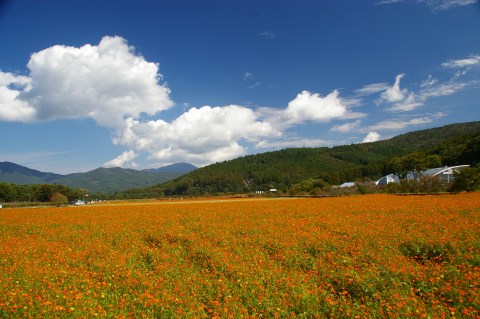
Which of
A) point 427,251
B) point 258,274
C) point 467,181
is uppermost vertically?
point 467,181

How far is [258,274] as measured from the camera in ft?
32.6

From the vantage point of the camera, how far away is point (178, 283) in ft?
31.3

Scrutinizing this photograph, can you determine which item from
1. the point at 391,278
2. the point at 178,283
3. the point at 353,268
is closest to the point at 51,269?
the point at 178,283

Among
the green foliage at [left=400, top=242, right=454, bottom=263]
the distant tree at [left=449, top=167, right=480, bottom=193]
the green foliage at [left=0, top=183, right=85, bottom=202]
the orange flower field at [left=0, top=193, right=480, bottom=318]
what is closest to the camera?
the orange flower field at [left=0, top=193, right=480, bottom=318]

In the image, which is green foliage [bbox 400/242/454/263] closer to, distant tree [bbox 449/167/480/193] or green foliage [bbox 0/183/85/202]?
distant tree [bbox 449/167/480/193]

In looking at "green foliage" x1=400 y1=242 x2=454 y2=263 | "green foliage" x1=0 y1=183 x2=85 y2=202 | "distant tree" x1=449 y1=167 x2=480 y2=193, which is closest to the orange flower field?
"green foliage" x1=400 y1=242 x2=454 y2=263

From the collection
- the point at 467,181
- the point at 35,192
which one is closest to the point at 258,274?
the point at 467,181

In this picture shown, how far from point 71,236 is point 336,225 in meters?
15.7

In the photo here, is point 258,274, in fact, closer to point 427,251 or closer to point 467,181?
point 427,251

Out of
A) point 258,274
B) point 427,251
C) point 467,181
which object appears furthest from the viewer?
point 467,181

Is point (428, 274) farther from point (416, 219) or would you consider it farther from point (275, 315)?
point (416, 219)

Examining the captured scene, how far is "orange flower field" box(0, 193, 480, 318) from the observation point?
293 inches

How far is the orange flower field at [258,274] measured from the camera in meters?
7.43

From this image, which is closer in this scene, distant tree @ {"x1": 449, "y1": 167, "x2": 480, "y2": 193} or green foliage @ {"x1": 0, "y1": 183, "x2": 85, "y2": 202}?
distant tree @ {"x1": 449, "y1": 167, "x2": 480, "y2": 193}
